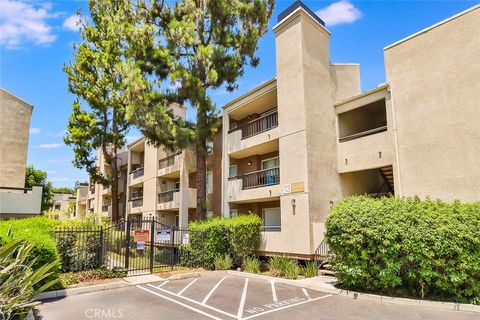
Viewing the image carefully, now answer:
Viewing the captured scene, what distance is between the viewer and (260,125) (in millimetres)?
19172

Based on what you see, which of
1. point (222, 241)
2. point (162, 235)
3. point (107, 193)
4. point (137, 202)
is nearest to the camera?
point (162, 235)

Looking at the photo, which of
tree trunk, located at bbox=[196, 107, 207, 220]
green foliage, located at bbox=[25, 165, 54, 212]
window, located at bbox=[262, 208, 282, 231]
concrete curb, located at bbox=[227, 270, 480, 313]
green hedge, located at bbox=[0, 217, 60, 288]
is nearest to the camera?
concrete curb, located at bbox=[227, 270, 480, 313]

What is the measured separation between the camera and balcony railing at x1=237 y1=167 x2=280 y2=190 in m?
17.7

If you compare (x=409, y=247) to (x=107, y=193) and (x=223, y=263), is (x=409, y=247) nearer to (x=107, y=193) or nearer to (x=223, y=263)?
(x=223, y=263)

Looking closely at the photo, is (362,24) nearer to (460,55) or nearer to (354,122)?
(460,55)

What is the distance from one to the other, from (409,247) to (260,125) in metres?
11.4

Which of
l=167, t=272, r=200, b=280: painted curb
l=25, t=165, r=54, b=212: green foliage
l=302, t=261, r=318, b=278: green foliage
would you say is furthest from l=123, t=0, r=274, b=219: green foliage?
l=25, t=165, r=54, b=212: green foliage

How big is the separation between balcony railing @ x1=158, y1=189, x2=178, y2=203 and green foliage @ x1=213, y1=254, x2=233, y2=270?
29.9 ft

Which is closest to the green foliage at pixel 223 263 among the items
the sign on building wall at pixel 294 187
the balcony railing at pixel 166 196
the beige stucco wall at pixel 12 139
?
the sign on building wall at pixel 294 187

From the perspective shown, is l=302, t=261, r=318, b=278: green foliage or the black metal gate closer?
l=302, t=261, r=318, b=278: green foliage

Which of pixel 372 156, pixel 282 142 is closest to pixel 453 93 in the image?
pixel 372 156

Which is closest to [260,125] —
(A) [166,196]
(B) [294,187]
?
(B) [294,187]

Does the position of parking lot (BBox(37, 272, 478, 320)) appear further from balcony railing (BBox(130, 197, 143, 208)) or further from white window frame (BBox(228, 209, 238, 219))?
balcony railing (BBox(130, 197, 143, 208))

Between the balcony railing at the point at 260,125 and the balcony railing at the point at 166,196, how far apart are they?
24.6 ft
